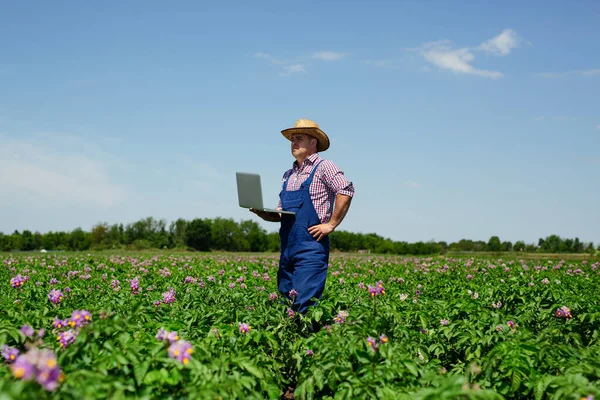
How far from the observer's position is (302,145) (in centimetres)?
646

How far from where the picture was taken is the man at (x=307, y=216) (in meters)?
5.92

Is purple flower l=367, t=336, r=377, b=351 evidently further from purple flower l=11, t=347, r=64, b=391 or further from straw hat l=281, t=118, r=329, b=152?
straw hat l=281, t=118, r=329, b=152

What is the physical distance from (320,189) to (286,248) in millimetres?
804

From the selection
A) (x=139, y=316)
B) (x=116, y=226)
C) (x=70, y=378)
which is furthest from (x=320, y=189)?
(x=116, y=226)

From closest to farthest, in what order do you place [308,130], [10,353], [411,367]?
[10,353] < [411,367] < [308,130]

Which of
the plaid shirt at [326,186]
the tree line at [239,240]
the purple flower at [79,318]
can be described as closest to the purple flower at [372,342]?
the purple flower at [79,318]

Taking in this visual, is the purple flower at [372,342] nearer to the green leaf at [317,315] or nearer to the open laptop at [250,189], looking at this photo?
the green leaf at [317,315]

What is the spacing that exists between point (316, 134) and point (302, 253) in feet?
5.10

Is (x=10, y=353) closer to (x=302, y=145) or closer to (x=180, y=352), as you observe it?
(x=180, y=352)

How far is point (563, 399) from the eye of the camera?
323 cm

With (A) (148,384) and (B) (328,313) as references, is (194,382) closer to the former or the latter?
(A) (148,384)

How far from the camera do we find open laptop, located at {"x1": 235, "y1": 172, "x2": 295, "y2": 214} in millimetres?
6129

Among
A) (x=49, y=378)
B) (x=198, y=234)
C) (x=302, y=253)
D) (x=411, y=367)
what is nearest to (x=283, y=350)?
(x=302, y=253)

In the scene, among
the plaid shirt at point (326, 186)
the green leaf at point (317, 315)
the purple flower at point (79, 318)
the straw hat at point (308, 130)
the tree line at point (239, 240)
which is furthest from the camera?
the tree line at point (239, 240)
